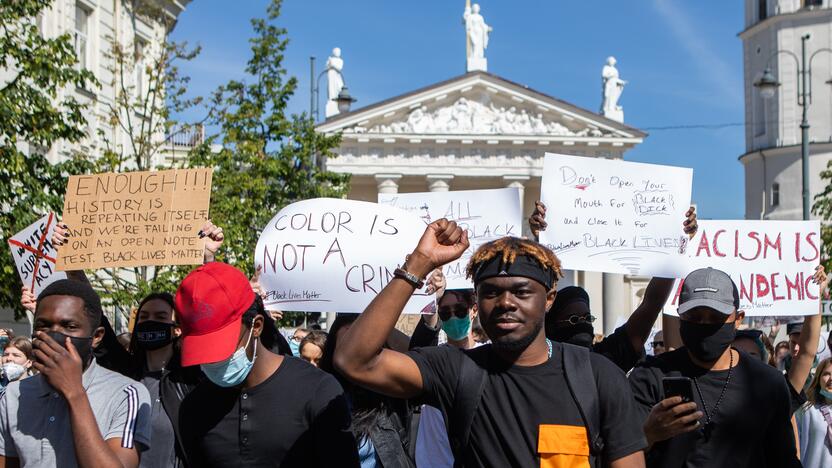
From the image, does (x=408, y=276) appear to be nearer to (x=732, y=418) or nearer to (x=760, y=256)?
(x=732, y=418)

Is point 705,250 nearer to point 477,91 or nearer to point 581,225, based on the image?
point 581,225

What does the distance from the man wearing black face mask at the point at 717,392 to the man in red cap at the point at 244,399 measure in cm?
105

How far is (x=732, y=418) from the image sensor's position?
3.93 m

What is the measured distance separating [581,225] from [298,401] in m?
2.90

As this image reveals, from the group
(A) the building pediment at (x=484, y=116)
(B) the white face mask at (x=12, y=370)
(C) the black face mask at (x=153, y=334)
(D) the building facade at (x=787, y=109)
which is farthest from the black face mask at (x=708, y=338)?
(D) the building facade at (x=787, y=109)

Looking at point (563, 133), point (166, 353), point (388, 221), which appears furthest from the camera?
point (563, 133)

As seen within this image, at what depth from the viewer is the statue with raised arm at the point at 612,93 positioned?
50062mm

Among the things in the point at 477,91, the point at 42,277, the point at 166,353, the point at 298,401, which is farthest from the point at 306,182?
the point at 477,91

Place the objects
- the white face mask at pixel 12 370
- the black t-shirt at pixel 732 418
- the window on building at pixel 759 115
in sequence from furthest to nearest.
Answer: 1. the window on building at pixel 759 115
2. the white face mask at pixel 12 370
3. the black t-shirt at pixel 732 418

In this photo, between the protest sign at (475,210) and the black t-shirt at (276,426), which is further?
the protest sign at (475,210)

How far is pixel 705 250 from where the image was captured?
7.03 m

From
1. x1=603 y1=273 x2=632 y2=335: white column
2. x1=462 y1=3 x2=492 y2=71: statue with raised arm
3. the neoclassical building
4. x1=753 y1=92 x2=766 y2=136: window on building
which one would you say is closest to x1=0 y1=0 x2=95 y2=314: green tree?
x1=603 y1=273 x2=632 y2=335: white column

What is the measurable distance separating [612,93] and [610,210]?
46.0 metres

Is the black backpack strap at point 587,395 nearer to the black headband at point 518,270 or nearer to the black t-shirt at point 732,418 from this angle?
the black headband at point 518,270
